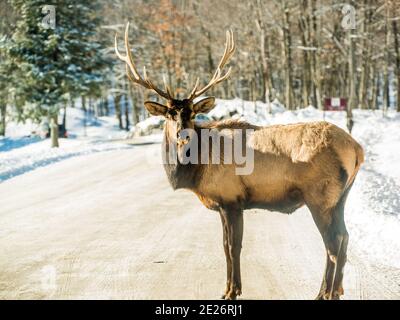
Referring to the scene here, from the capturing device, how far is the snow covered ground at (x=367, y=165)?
6.17m

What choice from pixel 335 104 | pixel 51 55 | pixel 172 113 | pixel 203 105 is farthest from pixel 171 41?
pixel 172 113

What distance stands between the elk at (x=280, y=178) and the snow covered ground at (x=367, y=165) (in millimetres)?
645

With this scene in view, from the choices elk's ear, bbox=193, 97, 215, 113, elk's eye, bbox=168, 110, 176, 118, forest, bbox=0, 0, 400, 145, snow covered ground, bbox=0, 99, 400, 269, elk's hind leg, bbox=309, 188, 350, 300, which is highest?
forest, bbox=0, 0, 400, 145

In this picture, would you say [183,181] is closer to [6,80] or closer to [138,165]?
[138,165]

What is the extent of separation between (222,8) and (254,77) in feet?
18.5

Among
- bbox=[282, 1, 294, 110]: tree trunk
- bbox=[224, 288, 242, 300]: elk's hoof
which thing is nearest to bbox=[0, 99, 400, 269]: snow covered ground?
bbox=[282, 1, 294, 110]: tree trunk

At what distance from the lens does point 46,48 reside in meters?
24.8

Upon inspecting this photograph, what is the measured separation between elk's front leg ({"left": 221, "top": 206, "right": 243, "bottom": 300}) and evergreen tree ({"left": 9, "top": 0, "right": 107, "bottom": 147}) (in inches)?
876

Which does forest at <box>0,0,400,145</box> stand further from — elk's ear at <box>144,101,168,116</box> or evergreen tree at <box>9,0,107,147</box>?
elk's ear at <box>144,101,168,116</box>

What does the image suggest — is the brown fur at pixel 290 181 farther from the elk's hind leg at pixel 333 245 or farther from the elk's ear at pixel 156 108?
the elk's ear at pixel 156 108

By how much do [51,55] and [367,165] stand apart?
18482 millimetres

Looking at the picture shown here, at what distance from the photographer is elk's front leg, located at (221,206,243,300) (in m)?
4.43

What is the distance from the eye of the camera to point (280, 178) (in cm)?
453

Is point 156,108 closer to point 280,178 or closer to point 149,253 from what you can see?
point 280,178
